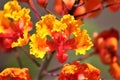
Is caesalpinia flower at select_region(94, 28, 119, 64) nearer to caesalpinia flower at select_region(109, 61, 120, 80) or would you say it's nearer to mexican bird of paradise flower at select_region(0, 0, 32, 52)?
caesalpinia flower at select_region(109, 61, 120, 80)

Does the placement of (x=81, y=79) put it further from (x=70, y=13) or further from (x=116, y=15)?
(x=116, y=15)

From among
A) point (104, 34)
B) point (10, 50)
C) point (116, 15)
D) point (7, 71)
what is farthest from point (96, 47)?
point (116, 15)

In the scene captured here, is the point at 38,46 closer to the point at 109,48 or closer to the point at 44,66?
the point at 44,66

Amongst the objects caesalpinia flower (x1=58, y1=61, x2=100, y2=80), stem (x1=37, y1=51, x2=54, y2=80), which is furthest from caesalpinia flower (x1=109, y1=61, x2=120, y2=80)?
caesalpinia flower (x1=58, y1=61, x2=100, y2=80)

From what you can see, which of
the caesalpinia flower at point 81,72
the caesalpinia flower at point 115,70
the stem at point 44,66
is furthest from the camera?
the caesalpinia flower at point 115,70

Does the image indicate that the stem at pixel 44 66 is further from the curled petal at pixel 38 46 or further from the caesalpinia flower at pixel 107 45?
the caesalpinia flower at pixel 107 45

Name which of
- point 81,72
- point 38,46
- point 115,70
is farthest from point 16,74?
point 115,70

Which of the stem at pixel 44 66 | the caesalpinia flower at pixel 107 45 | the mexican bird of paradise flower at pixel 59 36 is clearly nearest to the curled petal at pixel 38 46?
the mexican bird of paradise flower at pixel 59 36
